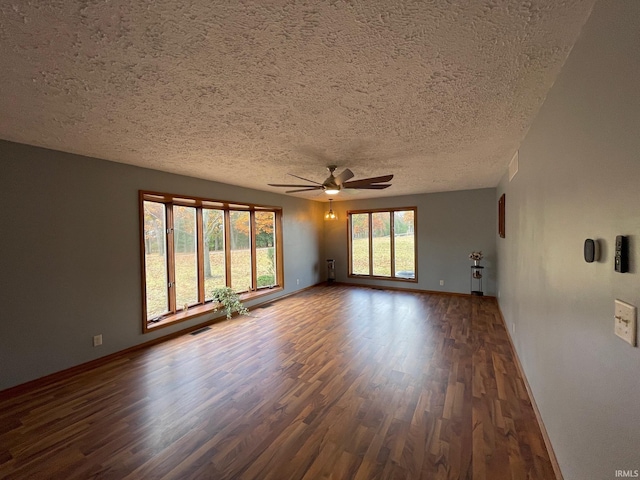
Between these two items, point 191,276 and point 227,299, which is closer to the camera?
point 191,276

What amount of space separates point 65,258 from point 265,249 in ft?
11.4

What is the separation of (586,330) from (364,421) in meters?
1.61

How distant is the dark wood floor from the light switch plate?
4.26ft

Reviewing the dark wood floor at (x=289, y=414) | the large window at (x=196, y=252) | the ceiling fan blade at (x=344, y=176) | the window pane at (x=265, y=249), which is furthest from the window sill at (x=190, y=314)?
the ceiling fan blade at (x=344, y=176)

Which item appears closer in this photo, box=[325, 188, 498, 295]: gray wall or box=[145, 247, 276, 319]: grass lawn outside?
box=[145, 247, 276, 319]: grass lawn outside

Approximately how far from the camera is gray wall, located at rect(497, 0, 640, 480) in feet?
2.92

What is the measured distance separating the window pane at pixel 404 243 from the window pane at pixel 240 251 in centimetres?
380

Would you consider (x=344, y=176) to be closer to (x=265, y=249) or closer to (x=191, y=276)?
(x=191, y=276)

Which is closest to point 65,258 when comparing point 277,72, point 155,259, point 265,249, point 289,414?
point 155,259

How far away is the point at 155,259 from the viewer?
3.94m

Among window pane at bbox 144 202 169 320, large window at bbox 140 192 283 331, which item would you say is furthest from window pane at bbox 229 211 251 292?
window pane at bbox 144 202 169 320

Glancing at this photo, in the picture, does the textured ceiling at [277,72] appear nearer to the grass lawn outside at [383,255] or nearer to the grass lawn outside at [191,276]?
the grass lawn outside at [191,276]

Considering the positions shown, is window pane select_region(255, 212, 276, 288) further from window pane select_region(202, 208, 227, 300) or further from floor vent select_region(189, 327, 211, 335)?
floor vent select_region(189, 327, 211, 335)

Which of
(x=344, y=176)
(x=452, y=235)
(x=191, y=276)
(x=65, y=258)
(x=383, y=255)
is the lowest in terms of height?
(x=191, y=276)
